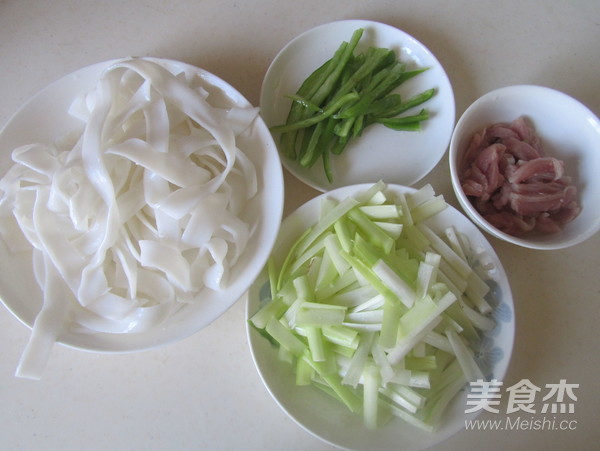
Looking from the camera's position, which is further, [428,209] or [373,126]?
[373,126]

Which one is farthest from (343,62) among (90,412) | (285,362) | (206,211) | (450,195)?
(90,412)

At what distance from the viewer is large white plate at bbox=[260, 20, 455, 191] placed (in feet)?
4.66

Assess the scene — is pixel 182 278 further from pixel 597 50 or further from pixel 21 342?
pixel 597 50

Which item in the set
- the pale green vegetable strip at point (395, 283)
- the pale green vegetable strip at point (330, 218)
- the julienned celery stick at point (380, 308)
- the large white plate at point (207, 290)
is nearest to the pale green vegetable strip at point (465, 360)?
the julienned celery stick at point (380, 308)

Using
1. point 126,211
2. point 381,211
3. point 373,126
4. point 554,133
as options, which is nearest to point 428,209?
point 381,211

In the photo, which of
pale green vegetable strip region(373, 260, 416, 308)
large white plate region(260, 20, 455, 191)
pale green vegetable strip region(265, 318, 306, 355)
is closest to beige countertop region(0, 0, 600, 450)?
large white plate region(260, 20, 455, 191)

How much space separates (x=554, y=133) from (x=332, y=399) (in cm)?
104

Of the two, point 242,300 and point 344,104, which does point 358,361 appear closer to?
point 242,300

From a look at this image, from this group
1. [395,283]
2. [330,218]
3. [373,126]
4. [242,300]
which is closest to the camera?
[395,283]

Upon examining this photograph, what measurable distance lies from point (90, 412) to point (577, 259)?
1.54 m

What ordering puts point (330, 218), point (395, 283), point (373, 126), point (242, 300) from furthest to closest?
point (373, 126) < point (242, 300) < point (330, 218) < point (395, 283)

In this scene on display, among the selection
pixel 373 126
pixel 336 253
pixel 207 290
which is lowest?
pixel 207 290

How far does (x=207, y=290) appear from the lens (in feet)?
3.88

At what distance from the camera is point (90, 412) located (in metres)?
1.28
